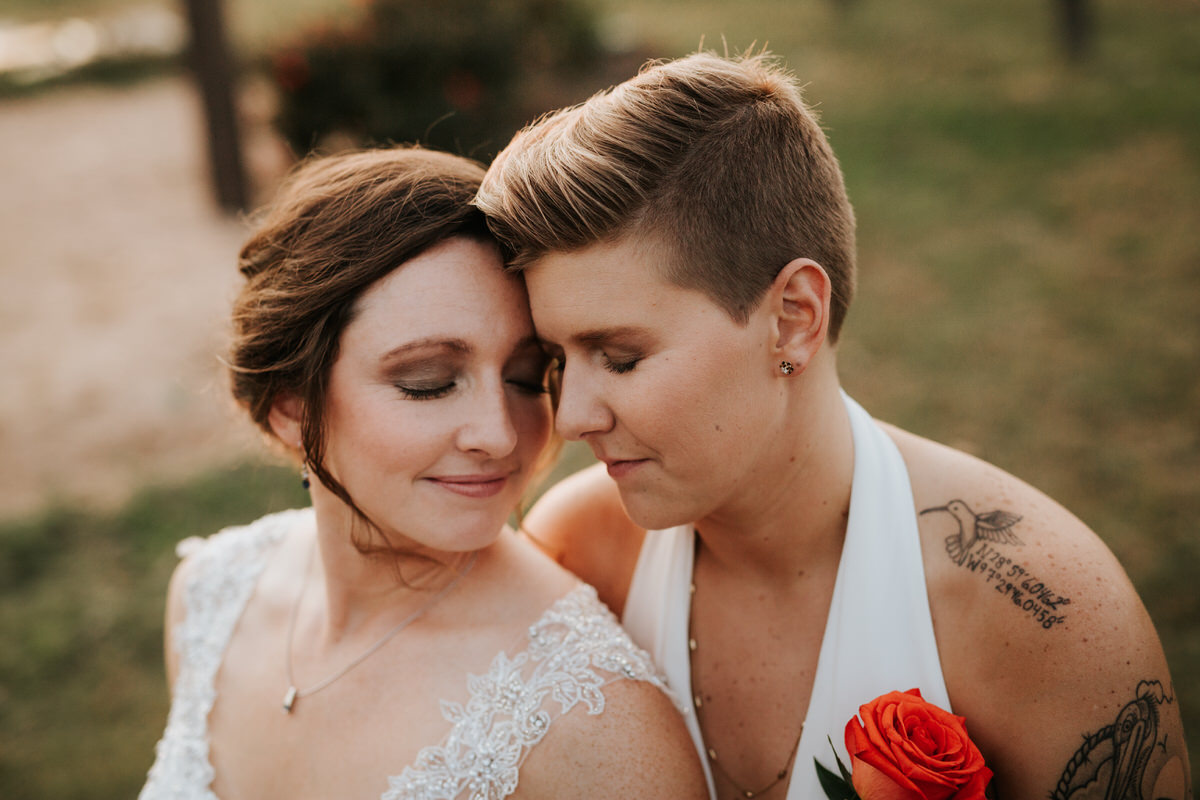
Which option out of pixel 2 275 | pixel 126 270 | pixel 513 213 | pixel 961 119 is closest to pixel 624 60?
pixel 961 119

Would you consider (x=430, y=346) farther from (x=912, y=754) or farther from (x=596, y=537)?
(x=912, y=754)

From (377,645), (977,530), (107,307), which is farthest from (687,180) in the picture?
(107,307)

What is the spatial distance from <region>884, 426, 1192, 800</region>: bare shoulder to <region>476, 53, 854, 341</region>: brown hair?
0.85 metres

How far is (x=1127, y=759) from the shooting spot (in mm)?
2209

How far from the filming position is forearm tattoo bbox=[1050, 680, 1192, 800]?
2.20 meters

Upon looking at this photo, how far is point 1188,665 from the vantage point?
450cm

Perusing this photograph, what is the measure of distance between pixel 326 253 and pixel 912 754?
6.14 ft

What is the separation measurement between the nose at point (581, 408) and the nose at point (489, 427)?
16cm

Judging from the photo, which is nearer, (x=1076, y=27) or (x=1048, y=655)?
(x=1048, y=655)

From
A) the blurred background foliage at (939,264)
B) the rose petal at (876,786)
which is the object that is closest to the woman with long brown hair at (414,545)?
the rose petal at (876,786)

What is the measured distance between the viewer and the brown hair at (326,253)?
2.49 m

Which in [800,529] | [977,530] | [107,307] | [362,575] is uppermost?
[977,530]

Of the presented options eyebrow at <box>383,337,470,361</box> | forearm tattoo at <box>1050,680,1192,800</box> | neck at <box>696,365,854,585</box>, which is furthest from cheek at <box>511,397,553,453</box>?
forearm tattoo at <box>1050,680,1192,800</box>

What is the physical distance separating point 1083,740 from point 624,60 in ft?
38.7
